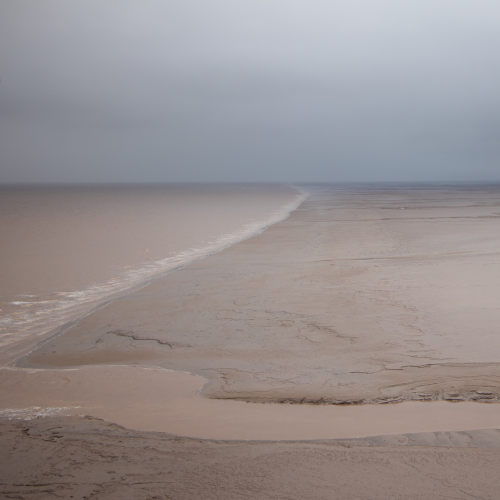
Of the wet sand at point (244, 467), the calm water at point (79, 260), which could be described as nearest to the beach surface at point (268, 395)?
the wet sand at point (244, 467)

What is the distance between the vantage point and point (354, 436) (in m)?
2.96

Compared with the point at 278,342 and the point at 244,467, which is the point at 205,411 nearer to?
the point at 244,467

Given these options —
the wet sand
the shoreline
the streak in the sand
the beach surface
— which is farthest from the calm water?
the wet sand

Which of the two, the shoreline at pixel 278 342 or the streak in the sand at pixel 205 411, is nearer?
the streak in the sand at pixel 205 411

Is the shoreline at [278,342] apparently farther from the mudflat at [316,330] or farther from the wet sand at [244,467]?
the wet sand at [244,467]

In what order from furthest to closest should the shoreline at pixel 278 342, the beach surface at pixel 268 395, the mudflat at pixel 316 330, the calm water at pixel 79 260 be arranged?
the calm water at pixel 79 260
the mudflat at pixel 316 330
the shoreline at pixel 278 342
the beach surface at pixel 268 395

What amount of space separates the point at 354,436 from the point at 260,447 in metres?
0.66

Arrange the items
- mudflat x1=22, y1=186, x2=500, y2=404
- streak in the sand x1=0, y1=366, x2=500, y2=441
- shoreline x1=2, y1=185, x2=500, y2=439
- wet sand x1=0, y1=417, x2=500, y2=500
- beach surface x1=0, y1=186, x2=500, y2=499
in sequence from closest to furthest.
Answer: wet sand x1=0, y1=417, x2=500, y2=500
beach surface x1=0, y1=186, x2=500, y2=499
streak in the sand x1=0, y1=366, x2=500, y2=441
shoreline x1=2, y1=185, x2=500, y2=439
mudflat x1=22, y1=186, x2=500, y2=404

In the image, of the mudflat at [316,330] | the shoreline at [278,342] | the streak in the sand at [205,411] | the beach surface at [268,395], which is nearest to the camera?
the beach surface at [268,395]

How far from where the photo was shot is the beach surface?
8.23 ft

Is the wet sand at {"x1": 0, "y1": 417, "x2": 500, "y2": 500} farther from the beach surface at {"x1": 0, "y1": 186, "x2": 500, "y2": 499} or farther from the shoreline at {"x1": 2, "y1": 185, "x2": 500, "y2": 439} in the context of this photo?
the shoreline at {"x1": 2, "y1": 185, "x2": 500, "y2": 439}

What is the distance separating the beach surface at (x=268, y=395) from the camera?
2510 millimetres

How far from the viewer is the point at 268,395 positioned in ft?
12.0

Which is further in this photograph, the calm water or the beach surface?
the calm water
